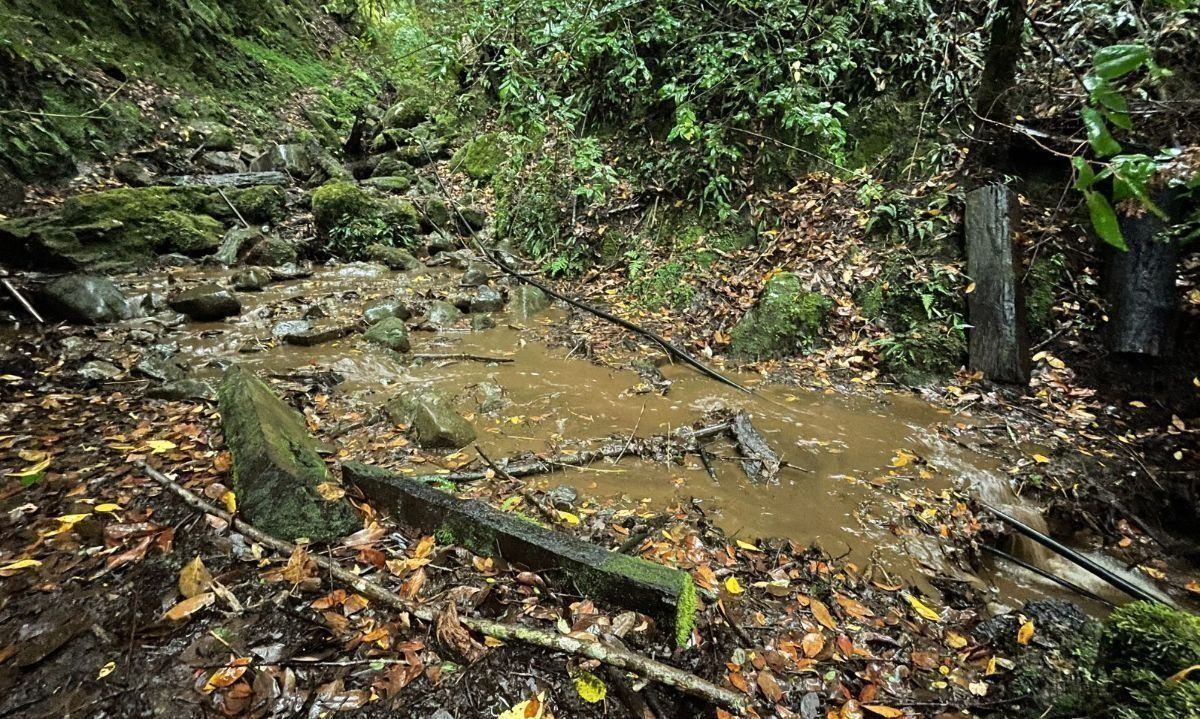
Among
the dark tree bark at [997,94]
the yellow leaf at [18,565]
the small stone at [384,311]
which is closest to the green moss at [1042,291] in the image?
the dark tree bark at [997,94]

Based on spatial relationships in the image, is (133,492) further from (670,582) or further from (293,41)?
(293,41)

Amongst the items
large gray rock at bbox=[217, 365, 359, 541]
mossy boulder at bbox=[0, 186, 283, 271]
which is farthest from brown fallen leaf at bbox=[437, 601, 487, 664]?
mossy boulder at bbox=[0, 186, 283, 271]

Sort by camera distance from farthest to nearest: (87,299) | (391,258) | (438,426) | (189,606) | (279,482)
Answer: (391,258)
(87,299)
(438,426)
(279,482)
(189,606)

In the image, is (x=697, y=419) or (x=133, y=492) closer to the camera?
(x=133, y=492)

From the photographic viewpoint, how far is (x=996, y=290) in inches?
217

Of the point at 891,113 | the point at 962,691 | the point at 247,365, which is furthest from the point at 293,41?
the point at 962,691

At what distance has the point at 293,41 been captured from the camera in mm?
16625

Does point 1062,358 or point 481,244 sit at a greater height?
point 481,244

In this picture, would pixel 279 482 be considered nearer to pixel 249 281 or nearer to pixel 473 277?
pixel 249 281

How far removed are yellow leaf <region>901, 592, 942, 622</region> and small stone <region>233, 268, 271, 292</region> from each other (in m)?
7.94

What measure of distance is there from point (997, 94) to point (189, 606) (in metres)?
8.12

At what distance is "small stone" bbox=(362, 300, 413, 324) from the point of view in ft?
21.3

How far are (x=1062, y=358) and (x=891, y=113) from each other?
3795mm

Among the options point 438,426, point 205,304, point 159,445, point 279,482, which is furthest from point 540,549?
point 205,304
